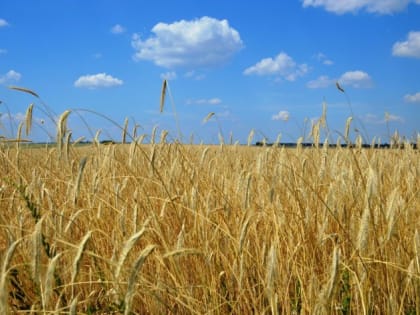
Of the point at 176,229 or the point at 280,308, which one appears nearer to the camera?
the point at 280,308

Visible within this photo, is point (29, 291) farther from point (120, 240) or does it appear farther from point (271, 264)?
point (271, 264)

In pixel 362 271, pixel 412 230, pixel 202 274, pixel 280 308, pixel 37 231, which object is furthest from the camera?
pixel 412 230

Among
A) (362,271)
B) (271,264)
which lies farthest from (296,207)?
(271,264)

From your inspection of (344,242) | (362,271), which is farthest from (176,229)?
(362,271)

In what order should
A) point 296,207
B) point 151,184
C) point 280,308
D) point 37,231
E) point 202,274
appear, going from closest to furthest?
point 37,231 < point 202,274 < point 280,308 < point 296,207 < point 151,184

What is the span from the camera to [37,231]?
3.52 ft

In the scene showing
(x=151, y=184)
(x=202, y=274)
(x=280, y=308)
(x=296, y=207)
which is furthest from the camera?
(x=151, y=184)

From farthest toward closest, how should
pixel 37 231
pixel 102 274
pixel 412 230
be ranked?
pixel 412 230 → pixel 102 274 → pixel 37 231

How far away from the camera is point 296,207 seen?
2.23 meters

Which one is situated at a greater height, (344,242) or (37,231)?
(37,231)

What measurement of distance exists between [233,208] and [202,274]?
1.76 feet

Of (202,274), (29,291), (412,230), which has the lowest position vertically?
(29,291)

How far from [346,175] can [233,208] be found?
0.57m

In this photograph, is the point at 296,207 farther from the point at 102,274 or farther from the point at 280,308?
the point at 102,274
